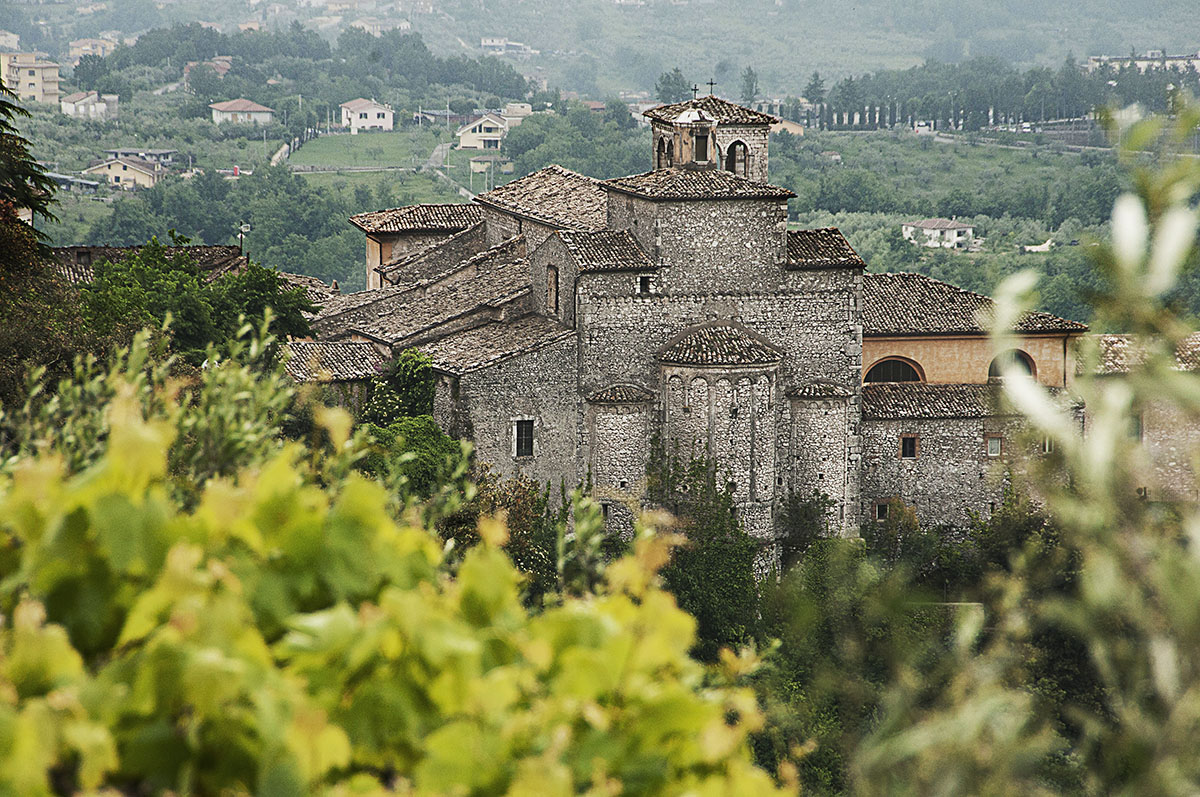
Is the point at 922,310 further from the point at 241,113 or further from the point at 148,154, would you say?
the point at 241,113

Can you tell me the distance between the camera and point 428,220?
4166 centimetres

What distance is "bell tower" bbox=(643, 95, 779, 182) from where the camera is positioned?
1318 inches

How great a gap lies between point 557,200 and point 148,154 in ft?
317

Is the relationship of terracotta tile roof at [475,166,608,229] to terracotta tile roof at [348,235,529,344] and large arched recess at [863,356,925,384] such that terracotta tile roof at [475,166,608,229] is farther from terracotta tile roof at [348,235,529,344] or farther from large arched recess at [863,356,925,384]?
large arched recess at [863,356,925,384]

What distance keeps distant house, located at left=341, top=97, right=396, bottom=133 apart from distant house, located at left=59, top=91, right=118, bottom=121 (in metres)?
21.1

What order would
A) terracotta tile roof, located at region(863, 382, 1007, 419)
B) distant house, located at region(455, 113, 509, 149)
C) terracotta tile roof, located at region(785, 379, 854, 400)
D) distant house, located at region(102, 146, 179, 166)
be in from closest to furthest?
terracotta tile roof, located at region(785, 379, 854, 400), terracotta tile roof, located at region(863, 382, 1007, 419), distant house, located at region(102, 146, 179, 166), distant house, located at region(455, 113, 509, 149)

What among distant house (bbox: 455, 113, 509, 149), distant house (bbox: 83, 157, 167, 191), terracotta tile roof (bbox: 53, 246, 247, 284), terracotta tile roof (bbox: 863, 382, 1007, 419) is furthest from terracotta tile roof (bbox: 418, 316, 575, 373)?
distant house (bbox: 455, 113, 509, 149)

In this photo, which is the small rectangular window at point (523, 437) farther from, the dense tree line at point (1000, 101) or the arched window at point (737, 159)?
the dense tree line at point (1000, 101)

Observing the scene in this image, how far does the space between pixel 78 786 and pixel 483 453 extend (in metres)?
26.3

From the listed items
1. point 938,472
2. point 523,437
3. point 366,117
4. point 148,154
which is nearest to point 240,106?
point 366,117

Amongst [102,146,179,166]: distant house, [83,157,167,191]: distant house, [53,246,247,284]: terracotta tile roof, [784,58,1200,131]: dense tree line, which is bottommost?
[53,246,247,284]: terracotta tile roof

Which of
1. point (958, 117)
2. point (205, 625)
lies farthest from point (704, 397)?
point (958, 117)

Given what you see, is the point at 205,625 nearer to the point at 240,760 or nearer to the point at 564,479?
the point at 240,760

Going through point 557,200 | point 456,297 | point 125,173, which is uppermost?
point 125,173
